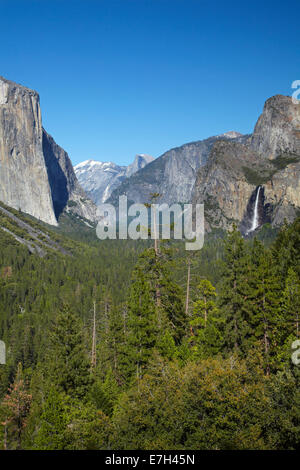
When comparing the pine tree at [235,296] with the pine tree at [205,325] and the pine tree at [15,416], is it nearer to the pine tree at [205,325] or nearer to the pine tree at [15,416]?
the pine tree at [205,325]

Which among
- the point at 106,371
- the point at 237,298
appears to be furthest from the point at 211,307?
the point at 106,371

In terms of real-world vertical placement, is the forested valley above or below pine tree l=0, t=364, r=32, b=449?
above

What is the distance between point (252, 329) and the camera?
2948cm

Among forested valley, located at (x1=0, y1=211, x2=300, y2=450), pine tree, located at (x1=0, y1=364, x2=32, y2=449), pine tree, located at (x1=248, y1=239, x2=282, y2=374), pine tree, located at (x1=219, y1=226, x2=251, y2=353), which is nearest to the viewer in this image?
forested valley, located at (x1=0, y1=211, x2=300, y2=450)

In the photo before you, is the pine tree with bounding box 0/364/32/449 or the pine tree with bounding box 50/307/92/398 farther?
the pine tree with bounding box 0/364/32/449

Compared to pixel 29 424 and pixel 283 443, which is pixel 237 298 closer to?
pixel 283 443

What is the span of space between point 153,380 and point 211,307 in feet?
A: 51.0

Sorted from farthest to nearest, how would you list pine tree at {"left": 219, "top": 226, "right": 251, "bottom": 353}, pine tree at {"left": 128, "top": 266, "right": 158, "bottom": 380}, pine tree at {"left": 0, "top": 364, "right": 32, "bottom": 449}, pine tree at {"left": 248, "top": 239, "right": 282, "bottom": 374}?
1. pine tree at {"left": 0, "top": 364, "right": 32, "bottom": 449}
2. pine tree at {"left": 219, "top": 226, "right": 251, "bottom": 353}
3. pine tree at {"left": 248, "top": 239, "right": 282, "bottom": 374}
4. pine tree at {"left": 128, "top": 266, "right": 158, "bottom": 380}

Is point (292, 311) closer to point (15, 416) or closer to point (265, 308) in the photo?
point (265, 308)

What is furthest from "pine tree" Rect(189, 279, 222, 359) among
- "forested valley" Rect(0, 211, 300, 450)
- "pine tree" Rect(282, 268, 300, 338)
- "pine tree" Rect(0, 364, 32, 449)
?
"pine tree" Rect(0, 364, 32, 449)

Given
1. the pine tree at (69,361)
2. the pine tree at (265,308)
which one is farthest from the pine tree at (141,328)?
the pine tree at (265,308)

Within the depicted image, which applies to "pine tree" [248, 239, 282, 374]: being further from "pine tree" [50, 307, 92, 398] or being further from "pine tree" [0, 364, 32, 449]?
"pine tree" [0, 364, 32, 449]

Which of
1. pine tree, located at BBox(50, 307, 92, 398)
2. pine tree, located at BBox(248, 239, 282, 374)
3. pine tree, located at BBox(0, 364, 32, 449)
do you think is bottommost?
pine tree, located at BBox(0, 364, 32, 449)
